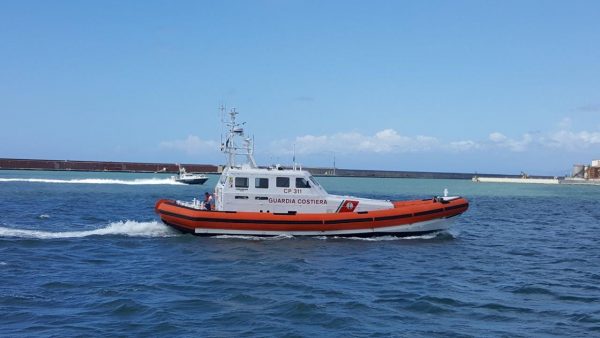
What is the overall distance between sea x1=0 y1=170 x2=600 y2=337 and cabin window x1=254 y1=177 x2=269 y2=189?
7.19 feet

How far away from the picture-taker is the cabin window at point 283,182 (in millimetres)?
23047

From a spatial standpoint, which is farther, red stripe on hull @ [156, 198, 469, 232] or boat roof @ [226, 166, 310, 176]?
boat roof @ [226, 166, 310, 176]

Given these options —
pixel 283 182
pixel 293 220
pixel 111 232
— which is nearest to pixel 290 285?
pixel 293 220

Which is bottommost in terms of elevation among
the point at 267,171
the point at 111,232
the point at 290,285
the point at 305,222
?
the point at 290,285

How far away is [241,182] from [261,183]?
31.7 inches

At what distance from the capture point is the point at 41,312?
1184cm

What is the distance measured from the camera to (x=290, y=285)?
49.1 feet

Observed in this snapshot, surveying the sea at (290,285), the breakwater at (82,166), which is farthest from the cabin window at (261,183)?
the breakwater at (82,166)

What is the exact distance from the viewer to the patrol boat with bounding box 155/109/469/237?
22.5 meters

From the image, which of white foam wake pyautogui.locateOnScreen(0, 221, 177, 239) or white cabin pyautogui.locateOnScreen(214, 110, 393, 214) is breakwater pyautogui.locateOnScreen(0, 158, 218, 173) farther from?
white cabin pyautogui.locateOnScreen(214, 110, 393, 214)

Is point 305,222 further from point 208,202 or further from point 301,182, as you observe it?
point 208,202

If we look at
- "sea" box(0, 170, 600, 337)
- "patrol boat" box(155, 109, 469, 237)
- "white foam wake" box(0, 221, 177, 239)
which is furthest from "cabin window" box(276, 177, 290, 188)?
"white foam wake" box(0, 221, 177, 239)

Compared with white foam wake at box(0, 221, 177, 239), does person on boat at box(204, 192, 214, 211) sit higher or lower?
higher

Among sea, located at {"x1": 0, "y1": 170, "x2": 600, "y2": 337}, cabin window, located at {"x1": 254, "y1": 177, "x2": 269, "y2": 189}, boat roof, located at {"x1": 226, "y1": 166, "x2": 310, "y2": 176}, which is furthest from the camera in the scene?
cabin window, located at {"x1": 254, "y1": 177, "x2": 269, "y2": 189}
